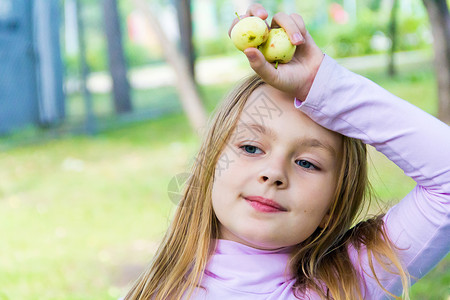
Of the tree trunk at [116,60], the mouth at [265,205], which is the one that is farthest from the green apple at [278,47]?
the tree trunk at [116,60]

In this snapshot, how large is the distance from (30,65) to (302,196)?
7753 mm

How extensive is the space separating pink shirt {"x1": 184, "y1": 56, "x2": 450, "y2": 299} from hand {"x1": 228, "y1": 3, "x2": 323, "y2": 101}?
0.10ft

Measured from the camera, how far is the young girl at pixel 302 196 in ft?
5.18

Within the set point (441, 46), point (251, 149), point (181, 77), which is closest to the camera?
point (251, 149)

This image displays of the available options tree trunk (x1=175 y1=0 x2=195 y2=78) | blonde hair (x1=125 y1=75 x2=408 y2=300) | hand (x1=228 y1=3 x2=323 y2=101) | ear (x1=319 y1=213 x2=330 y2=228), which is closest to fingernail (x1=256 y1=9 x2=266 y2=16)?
hand (x1=228 y1=3 x2=323 y2=101)

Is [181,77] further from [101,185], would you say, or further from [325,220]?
[325,220]

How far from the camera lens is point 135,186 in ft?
19.0

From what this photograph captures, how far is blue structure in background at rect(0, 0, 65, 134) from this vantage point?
841 cm

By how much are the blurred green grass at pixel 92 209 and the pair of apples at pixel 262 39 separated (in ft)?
2.06

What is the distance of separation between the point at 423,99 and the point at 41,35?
5.63 metres

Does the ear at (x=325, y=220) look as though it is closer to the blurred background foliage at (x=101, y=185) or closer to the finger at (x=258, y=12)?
the blurred background foliage at (x=101, y=185)

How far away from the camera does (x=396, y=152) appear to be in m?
1.60

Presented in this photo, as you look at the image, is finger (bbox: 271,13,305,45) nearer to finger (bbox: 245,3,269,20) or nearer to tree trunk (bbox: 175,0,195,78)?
finger (bbox: 245,3,269,20)

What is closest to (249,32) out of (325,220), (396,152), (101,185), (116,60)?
(396,152)
